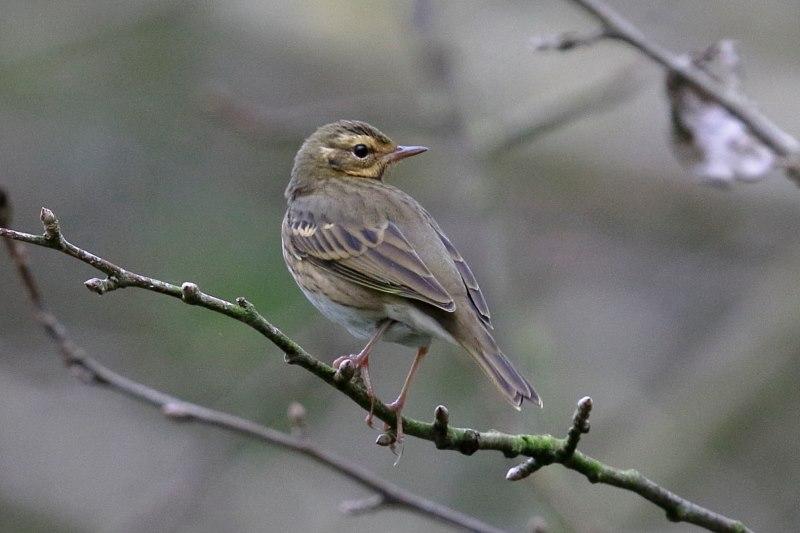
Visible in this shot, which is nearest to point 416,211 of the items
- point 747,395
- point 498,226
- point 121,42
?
point 498,226

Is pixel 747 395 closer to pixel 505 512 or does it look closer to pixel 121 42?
pixel 505 512

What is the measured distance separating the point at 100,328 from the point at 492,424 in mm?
5024

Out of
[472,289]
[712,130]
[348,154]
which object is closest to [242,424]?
[472,289]

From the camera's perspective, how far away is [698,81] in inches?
247

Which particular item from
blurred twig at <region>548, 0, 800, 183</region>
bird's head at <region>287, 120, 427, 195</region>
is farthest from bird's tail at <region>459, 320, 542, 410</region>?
bird's head at <region>287, 120, 427, 195</region>

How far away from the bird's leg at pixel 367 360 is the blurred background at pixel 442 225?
1786 mm

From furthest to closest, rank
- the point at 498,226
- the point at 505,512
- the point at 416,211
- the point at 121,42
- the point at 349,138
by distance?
the point at 121,42, the point at 505,512, the point at 498,226, the point at 349,138, the point at 416,211

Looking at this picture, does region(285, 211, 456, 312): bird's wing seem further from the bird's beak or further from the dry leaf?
the dry leaf

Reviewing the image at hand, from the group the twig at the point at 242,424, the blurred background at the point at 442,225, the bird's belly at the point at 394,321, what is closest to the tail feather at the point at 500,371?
the bird's belly at the point at 394,321

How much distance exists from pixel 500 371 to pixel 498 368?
0.03 meters

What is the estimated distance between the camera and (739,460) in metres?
11.0

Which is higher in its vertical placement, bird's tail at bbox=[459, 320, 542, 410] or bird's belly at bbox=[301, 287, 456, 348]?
bird's tail at bbox=[459, 320, 542, 410]

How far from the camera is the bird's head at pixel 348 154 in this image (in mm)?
7129

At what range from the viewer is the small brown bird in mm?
5512
